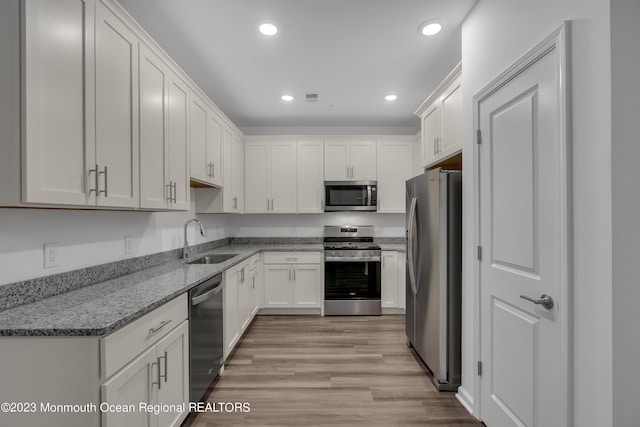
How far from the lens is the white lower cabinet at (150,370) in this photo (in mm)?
1167

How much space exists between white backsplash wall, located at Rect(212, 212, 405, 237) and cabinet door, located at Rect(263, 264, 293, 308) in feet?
2.35

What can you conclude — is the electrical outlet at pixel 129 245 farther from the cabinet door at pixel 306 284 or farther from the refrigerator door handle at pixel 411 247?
the refrigerator door handle at pixel 411 247

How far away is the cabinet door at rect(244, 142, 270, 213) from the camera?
13.8 feet

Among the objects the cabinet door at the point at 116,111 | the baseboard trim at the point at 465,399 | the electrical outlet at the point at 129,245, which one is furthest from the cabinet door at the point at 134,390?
the baseboard trim at the point at 465,399

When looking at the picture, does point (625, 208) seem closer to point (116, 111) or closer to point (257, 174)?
point (116, 111)

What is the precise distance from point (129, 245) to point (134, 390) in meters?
1.20

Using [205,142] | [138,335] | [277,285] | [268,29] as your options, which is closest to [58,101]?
[138,335]

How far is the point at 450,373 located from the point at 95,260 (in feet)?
8.57

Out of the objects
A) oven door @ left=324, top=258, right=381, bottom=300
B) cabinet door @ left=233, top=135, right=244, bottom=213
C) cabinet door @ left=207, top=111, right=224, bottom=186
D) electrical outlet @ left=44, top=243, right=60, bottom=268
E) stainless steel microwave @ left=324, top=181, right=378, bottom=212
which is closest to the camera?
electrical outlet @ left=44, top=243, right=60, bottom=268

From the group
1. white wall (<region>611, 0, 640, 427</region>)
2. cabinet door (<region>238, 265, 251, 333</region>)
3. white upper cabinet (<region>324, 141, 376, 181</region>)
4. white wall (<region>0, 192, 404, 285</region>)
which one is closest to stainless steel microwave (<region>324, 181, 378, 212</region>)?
white upper cabinet (<region>324, 141, 376, 181</region>)

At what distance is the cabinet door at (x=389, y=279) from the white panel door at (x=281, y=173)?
5.10ft

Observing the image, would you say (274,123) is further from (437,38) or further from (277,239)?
(437,38)

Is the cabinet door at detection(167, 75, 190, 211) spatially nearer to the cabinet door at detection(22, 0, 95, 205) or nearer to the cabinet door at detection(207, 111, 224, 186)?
the cabinet door at detection(207, 111, 224, 186)

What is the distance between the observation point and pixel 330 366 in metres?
2.60
